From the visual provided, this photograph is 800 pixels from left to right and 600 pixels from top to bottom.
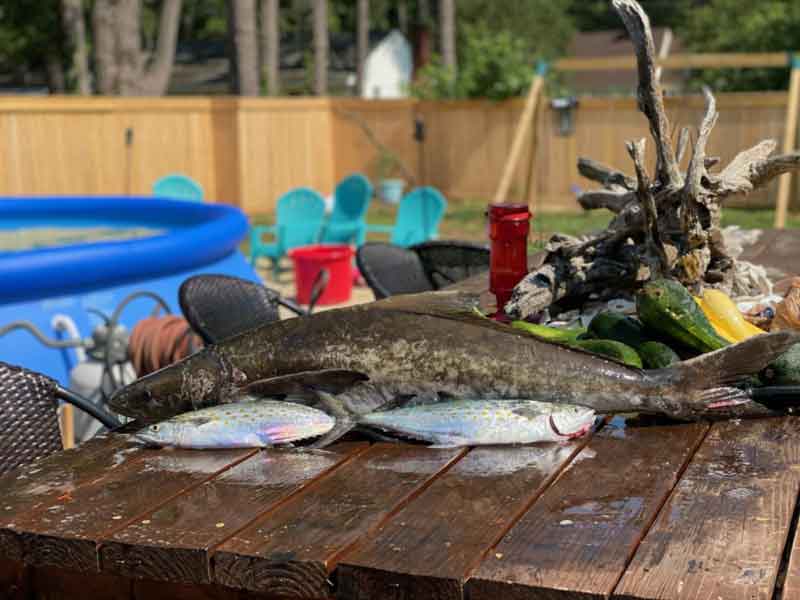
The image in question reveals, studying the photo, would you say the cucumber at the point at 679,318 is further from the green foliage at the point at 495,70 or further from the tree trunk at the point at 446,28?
the tree trunk at the point at 446,28

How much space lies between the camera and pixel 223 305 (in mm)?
4500

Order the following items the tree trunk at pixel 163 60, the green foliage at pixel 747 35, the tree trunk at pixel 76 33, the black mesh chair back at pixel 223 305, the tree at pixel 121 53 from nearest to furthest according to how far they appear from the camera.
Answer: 1. the black mesh chair back at pixel 223 305
2. the tree at pixel 121 53
3. the green foliage at pixel 747 35
4. the tree trunk at pixel 163 60
5. the tree trunk at pixel 76 33

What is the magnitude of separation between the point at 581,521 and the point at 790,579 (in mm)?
411

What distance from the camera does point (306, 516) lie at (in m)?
2.15

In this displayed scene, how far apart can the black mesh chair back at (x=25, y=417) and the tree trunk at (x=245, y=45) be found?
62.7 feet

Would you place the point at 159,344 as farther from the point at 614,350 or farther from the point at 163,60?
the point at 163,60

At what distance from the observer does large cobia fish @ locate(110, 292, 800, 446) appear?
2.59 meters

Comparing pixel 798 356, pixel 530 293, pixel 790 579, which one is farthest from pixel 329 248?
pixel 790 579

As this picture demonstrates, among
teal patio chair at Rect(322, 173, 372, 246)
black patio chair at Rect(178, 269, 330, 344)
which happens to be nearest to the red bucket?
teal patio chair at Rect(322, 173, 372, 246)

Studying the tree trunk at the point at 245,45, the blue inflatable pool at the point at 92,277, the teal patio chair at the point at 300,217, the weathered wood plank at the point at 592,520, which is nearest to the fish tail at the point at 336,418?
the weathered wood plank at the point at 592,520

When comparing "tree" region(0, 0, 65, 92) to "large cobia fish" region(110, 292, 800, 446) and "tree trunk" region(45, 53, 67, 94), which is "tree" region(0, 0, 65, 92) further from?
"large cobia fish" region(110, 292, 800, 446)

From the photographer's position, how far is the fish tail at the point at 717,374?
101 inches

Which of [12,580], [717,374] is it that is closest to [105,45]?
[12,580]

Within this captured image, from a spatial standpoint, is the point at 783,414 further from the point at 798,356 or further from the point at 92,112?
the point at 92,112
